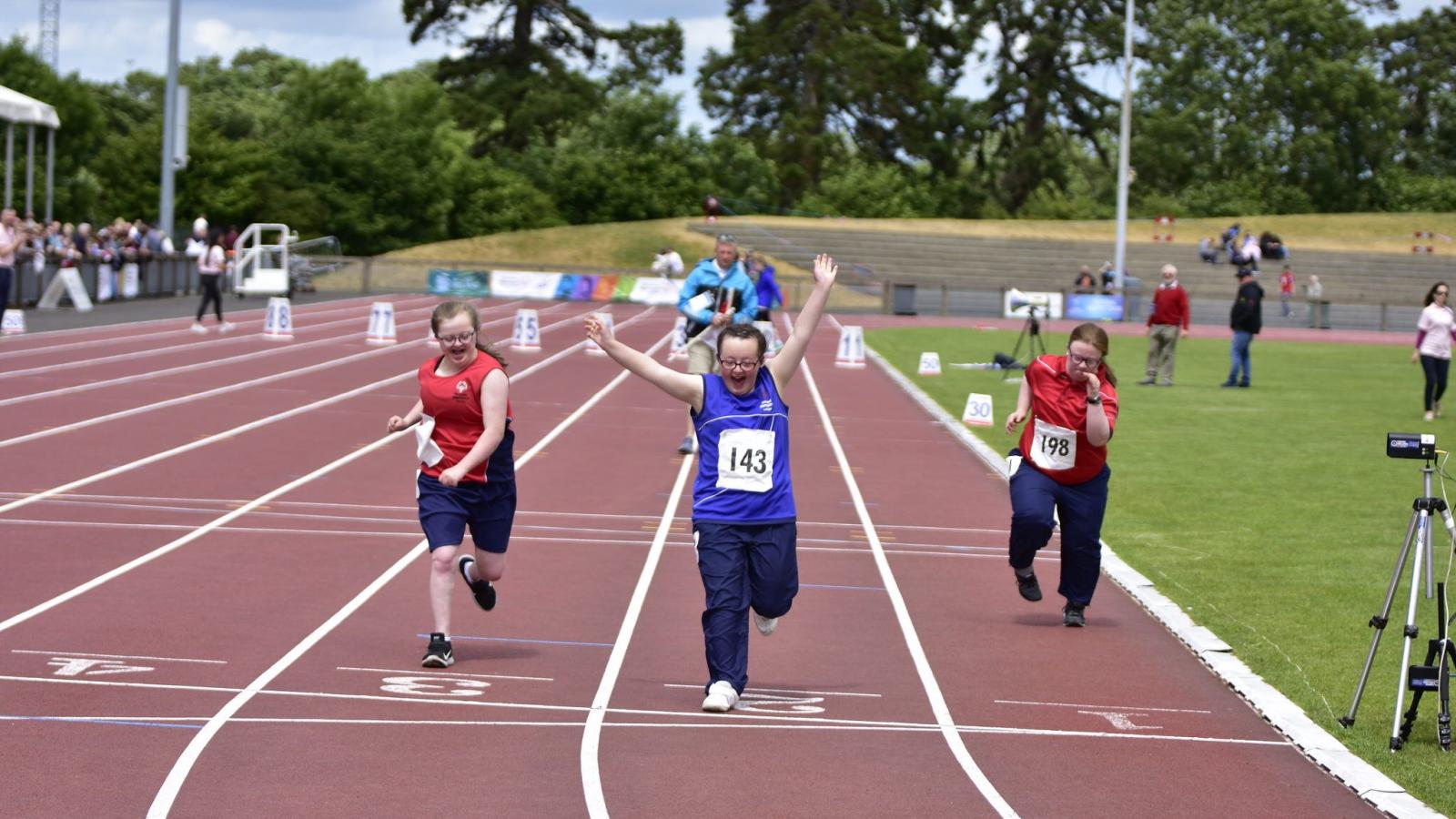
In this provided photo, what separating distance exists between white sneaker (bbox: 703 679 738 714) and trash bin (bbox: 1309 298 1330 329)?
50.6m

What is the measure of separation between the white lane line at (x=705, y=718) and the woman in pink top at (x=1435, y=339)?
49.7 feet

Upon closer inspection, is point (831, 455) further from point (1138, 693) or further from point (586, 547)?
point (1138, 693)

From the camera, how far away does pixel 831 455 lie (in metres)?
18.7

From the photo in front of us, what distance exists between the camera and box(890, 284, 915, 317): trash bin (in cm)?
5600

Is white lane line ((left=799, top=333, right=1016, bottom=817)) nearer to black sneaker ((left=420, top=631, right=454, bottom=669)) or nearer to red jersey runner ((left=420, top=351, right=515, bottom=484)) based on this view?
black sneaker ((left=420, top=631, right=454, bottom=669))

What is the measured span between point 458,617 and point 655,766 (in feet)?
10.7

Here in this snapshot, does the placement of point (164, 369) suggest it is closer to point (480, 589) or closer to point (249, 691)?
point (480, 589)

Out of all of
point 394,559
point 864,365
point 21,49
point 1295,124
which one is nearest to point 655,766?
point 394,559

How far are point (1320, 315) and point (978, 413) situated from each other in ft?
121

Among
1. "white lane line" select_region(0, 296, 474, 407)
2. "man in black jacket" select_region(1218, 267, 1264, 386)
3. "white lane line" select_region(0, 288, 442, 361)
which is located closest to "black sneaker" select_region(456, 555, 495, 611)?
"white lane line" select_region(0, 296, 474, 407)

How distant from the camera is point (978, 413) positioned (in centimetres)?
2180

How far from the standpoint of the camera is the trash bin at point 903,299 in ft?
184

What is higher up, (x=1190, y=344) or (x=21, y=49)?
(x=21, y=49)

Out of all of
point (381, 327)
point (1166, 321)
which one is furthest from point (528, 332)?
A: point (1166, 321)
